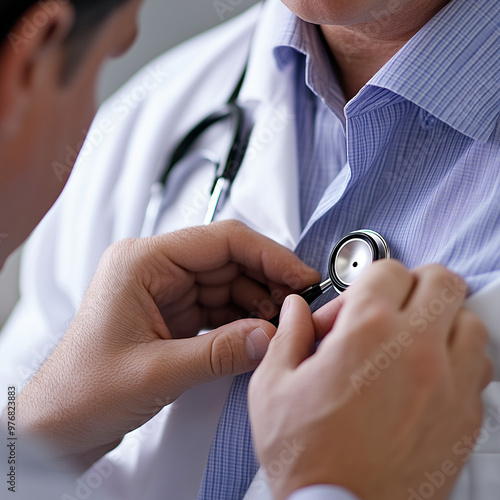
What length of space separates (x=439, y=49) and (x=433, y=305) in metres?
0.35

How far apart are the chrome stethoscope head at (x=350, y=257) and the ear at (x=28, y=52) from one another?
38cm

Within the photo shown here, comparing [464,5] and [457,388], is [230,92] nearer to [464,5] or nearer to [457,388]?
[464,5]

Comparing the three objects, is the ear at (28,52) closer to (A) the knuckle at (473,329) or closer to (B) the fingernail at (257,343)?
(B) the fingernail at (257,343)

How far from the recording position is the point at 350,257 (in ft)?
2.32

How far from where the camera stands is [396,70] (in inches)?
27.6

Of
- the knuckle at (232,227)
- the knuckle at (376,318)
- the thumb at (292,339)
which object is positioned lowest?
the thumb at (292,339)

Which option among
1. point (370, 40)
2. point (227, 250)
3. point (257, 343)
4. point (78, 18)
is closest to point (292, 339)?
point (257, 343)

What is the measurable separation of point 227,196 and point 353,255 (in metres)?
0.29

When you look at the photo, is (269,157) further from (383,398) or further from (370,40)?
(383,398)

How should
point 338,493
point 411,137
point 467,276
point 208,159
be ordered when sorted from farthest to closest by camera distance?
1. point 208,159
2. point 411,137
3. point 467,276
4. point 338,493

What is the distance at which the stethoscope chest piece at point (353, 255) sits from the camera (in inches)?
27.3

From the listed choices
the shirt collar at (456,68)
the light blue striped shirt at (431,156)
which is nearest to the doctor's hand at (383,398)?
the light blue striped shirt at (431,156)

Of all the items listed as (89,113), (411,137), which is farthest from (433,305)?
(89,113)

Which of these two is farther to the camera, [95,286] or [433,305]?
[95,286]
